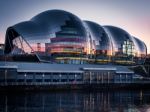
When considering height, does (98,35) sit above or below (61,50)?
above

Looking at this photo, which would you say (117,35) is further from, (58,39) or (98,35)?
(58,39)

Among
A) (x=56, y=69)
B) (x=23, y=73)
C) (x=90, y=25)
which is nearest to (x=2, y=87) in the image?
(x=23, y=73)

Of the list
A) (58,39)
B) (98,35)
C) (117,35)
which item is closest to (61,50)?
(58,39)

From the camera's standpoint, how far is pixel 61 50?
107250 mm

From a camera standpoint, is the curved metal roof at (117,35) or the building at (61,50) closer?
the building at (61,50)

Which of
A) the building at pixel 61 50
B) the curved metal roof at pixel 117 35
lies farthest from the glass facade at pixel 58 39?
the curved metal roof at pixel 117 35

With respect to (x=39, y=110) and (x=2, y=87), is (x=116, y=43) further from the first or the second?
(x=39, y=110)

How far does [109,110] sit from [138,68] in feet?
266

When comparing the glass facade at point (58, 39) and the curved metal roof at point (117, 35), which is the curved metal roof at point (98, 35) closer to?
the glass facade at point (58, 39)

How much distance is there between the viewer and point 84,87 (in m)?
82.4

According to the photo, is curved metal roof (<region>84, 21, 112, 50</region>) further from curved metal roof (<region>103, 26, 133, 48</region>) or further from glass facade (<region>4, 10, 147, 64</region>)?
curved metal roof (<region>103, 26, 133, 48</region>)

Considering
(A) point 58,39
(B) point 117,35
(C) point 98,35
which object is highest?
(B) point 117,35

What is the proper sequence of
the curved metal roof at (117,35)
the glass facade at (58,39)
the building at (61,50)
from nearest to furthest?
1. the building at (61,50)
2. the glass facade at (58,39)
3. the curved metal roof at (117,35)

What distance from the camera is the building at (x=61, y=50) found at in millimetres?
91375
